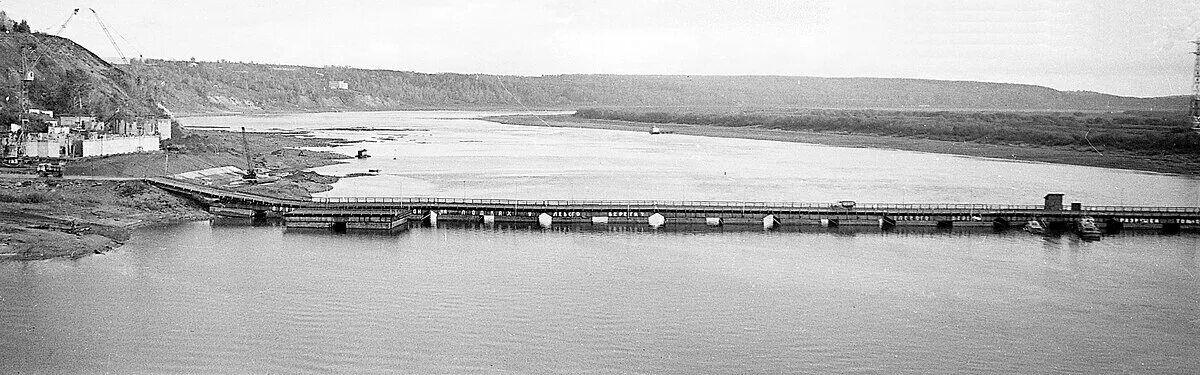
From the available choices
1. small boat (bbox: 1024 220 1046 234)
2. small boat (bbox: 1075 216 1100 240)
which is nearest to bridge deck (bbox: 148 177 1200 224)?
small boat (bbox: 1024 220 1046 234)

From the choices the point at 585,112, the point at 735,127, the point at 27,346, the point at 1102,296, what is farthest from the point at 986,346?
the point at 585,112

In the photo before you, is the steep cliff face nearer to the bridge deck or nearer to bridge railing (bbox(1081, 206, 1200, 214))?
the bridge deck

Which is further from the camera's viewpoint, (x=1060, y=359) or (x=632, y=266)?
(x=632, y=266)

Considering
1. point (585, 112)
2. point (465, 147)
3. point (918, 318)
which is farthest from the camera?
point (585, 112)

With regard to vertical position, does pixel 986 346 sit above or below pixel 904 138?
below

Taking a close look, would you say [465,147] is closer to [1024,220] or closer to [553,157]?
[553,157]

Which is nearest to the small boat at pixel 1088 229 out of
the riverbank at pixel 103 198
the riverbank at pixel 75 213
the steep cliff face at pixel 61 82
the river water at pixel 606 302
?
Answer: the river water at pixel 606 302

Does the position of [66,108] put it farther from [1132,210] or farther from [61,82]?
[1132,210]
